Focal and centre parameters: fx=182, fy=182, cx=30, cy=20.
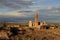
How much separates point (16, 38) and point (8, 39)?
995 mm

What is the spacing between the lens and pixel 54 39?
2419 centimetres

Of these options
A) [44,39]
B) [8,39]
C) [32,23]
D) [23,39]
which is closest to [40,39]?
[44,39]

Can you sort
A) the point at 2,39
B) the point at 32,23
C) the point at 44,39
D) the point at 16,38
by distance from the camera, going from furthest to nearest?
the point at 32,23
the point at 44,39
the point at 16,38
the point at 2,39

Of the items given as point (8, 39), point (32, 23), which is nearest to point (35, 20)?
point (32, 23)

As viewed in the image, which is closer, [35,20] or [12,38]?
[12,38]

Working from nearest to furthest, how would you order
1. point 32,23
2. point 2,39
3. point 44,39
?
point 2,39 < point 44,39 < point 32,23

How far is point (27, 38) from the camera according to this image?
21.6m

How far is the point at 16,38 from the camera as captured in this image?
21000 millimetres

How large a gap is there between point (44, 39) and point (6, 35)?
475 cm

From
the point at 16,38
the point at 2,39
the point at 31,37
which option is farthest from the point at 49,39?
the point at 2,39

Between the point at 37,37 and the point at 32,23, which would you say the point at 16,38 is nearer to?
the point at 37,37

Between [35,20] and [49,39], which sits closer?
[49,39]

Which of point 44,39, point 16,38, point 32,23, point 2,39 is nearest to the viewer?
point 2,39

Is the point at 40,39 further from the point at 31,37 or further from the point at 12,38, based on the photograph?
the point at 12,38
